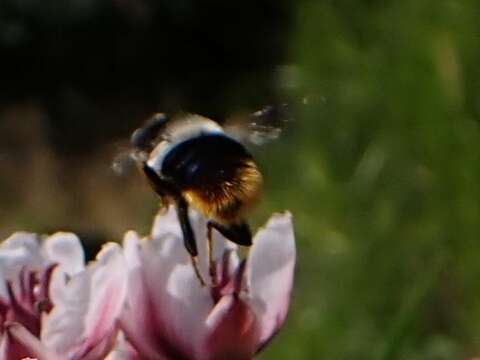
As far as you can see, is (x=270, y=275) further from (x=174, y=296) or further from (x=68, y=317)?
(x=68, y=317)

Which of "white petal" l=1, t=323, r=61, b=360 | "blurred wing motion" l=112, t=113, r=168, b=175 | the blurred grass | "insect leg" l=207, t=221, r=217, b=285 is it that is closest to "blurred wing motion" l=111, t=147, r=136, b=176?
"blurred wing motion" l=112, t=113, r=168, b=175

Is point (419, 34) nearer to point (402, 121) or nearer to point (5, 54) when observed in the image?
point (402, 121)

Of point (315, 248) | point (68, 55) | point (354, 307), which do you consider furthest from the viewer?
point (68, 55)

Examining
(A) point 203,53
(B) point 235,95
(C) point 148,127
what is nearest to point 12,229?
(B) point 235,95

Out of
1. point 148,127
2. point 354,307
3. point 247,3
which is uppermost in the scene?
point 247,3

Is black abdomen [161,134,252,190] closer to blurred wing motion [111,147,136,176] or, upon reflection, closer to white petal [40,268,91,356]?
blurred wing motion [111,147,136,176]

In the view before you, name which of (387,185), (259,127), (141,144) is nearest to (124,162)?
(141,144)

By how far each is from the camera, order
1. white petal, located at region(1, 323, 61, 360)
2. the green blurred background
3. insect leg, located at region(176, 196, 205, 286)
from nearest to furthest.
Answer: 1. white petal, located at region(1, 323, 61, 360)
2. insect leg, located at region(176, 196, 205, 286)
3. the green blurred background

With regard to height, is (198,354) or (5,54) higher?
(5,54)
